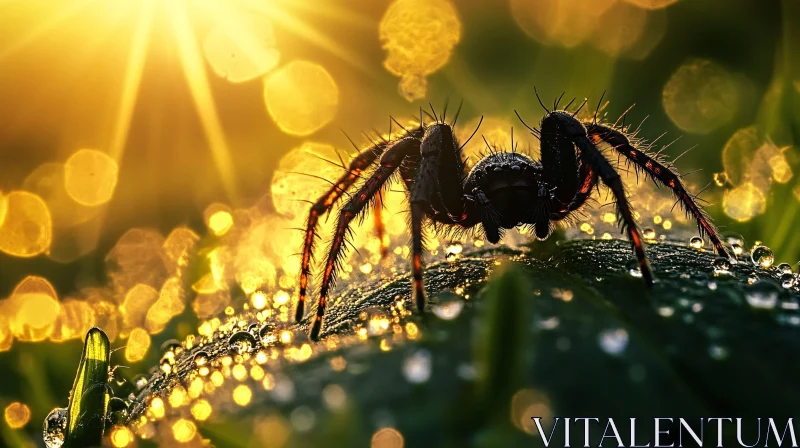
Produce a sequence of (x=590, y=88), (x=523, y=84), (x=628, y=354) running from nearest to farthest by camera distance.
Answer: (x=628, y=354), (x=590, y=88), (x=523, y=84)

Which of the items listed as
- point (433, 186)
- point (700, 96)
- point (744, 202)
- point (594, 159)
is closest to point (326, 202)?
point (433, 186)

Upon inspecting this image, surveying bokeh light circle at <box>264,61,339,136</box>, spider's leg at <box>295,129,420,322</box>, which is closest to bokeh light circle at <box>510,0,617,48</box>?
bokeh light circle at <box>264,61,339,136</box>

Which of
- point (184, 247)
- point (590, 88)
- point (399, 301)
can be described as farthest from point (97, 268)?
point (590, 88)

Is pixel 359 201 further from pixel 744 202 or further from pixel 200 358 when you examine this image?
pixel 744 202

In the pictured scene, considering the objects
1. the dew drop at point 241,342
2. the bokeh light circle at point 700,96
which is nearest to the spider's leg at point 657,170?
the dew drop at point 241,342

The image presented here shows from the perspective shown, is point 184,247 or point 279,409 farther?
point 184,247

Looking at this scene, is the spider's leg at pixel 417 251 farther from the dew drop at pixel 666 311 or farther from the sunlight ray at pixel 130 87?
the sunlight ray at pixel 130 87

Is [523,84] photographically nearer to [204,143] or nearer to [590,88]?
[590,88]
